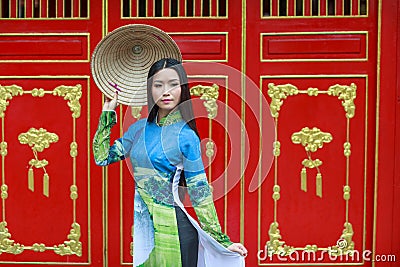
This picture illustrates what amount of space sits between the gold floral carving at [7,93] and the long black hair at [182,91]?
1593 millimetres

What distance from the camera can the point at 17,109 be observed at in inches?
165

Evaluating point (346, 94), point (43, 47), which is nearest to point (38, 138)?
point (43, 47)

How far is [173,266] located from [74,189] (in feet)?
5.21

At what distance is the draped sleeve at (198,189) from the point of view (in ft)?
9.00

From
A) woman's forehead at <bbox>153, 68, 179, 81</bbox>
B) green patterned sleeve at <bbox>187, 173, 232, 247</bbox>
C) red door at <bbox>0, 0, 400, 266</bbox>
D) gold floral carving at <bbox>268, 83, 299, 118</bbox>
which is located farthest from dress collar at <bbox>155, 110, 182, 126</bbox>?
gold floral carving at <bbox>268, 83, 299, 118</bbox>

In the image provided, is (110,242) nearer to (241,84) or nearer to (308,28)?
(241,84)

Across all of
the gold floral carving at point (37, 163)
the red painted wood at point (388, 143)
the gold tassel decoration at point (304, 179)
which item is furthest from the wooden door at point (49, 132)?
the red painted wood at point (388, 143)

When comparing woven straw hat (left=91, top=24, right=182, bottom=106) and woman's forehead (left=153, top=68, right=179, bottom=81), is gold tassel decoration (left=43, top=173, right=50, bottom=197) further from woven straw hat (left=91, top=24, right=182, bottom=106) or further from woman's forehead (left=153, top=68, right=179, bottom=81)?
woman's forehead (left=153, top=68, right=179, bottom=81)

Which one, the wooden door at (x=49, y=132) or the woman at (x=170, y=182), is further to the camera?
the wooden door at (x=49, y=132)

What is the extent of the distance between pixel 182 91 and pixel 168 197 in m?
0.44

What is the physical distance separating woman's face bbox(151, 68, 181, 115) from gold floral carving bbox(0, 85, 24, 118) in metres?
1.64

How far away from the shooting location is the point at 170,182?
2773 mm

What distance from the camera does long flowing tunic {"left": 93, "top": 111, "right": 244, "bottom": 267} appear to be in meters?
2.75

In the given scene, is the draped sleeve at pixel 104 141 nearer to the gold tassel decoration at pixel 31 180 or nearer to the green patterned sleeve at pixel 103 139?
the green patterned sleeve at pixel 103 139
